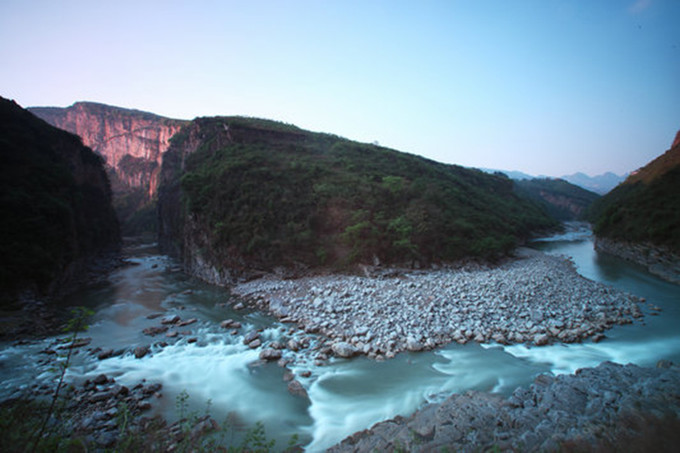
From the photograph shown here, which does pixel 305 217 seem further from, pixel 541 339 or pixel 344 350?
pixel 541 339

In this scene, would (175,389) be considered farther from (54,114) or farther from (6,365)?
(54,114)

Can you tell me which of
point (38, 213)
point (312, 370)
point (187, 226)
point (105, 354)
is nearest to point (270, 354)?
point (312, 370)

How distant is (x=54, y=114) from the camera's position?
71.5 meters

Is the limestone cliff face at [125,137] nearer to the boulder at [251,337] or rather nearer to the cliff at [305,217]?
the cliff at [305,217]

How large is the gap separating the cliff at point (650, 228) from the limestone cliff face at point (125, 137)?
2631 inches

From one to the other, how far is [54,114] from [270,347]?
3961 inches

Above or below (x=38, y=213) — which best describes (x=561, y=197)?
above

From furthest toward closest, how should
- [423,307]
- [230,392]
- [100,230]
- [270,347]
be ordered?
[100,230]
[423,307]
[270,347]
[230,392]

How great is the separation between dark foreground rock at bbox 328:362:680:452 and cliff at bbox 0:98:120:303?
1385 cm

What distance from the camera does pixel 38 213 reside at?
1255 centimetres

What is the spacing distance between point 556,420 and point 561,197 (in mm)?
82154

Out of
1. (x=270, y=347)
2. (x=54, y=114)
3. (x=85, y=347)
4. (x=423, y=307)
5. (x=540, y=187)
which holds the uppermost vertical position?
(x=54, y=114)

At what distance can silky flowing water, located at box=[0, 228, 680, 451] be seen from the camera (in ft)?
18.0

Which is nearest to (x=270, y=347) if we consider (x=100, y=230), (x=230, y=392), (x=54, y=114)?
(x=230, y=392)
